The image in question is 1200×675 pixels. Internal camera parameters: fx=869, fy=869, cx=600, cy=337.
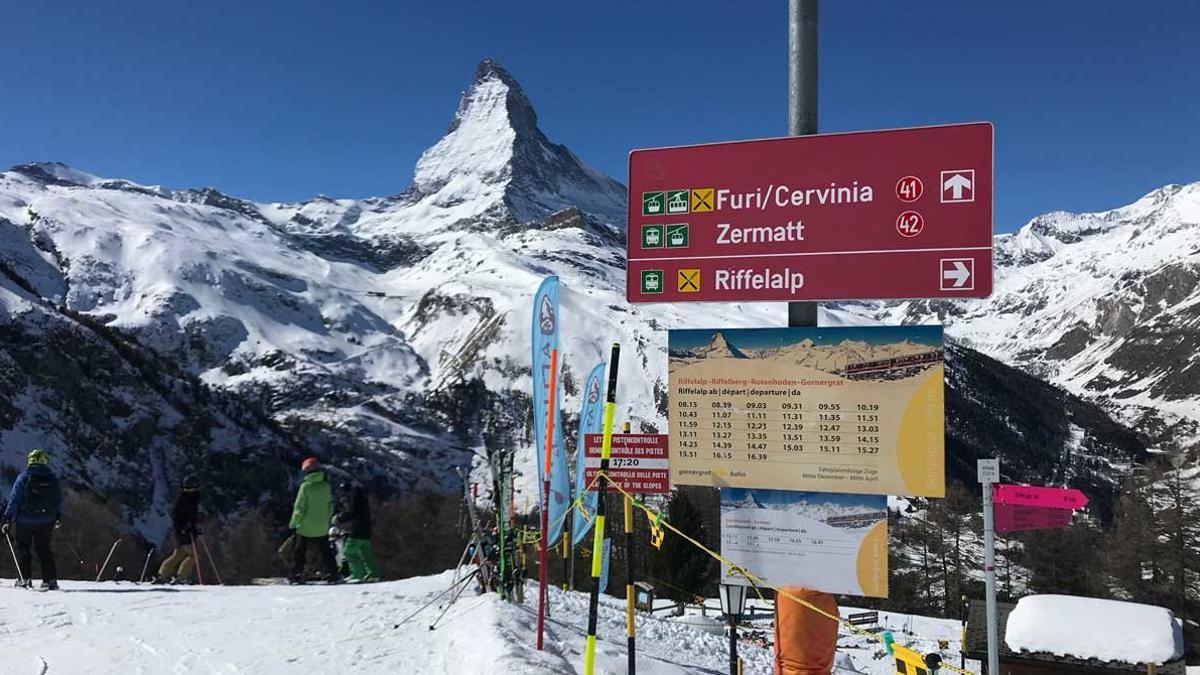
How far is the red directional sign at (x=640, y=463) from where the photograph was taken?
31.8 feet

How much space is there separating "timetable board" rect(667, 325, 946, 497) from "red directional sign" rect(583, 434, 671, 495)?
12.8 ft

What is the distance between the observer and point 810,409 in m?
5.37

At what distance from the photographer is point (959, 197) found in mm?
5086

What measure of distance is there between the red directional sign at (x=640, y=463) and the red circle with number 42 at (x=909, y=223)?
16.2ft

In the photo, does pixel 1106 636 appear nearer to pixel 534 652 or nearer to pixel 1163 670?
pixel 534 652

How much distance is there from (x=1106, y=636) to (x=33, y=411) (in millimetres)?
118722

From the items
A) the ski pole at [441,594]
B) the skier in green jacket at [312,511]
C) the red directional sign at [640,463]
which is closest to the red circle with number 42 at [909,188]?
the red directional sign at [640,463]

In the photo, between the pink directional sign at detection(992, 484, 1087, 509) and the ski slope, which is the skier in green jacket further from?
the pink directional sign at detection(992, 484, 1087, 509)

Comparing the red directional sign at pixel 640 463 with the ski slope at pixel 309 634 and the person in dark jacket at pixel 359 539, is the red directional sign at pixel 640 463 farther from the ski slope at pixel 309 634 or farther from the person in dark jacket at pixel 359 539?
the person in dark jacket at pixel 359 539

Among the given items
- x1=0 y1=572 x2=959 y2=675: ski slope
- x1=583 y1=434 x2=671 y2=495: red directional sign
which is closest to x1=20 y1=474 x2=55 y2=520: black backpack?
x1=0 y1=572 x2=959 y2=675: ski slope

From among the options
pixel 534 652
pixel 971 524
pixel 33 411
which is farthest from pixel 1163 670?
pixel 33 411

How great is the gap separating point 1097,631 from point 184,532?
13870 millimetres

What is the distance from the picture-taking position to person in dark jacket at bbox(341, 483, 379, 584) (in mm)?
13969

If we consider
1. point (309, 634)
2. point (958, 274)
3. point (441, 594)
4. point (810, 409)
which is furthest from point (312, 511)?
point (958, 274)
